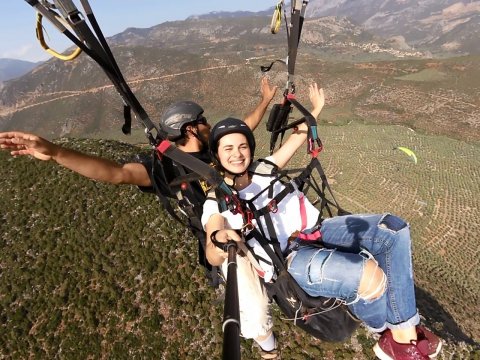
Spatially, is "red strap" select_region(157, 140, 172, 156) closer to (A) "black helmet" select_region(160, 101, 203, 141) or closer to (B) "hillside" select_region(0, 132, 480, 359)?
(A) "black helmet" select_region(160, 101, 203, 141)

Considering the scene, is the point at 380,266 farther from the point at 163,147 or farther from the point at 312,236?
the point at 163,147

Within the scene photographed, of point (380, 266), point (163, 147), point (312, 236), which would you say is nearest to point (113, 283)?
point (312, 236)

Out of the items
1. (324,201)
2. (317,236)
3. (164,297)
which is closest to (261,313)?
(317,236)

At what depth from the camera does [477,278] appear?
103 ft

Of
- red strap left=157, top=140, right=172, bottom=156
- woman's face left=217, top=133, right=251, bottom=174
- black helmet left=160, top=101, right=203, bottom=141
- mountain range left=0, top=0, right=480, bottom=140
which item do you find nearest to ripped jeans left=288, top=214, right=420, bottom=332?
woman's face left=217, top=133, right=251, bottom=174

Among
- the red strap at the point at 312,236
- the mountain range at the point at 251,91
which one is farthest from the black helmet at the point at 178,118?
the mountain range at the point at 251,91

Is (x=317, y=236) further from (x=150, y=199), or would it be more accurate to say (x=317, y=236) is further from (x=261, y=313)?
(x=150, y=199)

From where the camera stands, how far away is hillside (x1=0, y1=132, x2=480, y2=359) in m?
15.0

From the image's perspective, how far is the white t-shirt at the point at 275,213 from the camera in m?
4.48

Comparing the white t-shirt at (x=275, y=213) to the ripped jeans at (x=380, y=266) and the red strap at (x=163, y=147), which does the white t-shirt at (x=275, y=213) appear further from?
the red strap at (x=163, y=147)

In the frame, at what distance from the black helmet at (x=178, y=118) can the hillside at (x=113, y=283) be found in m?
4.64

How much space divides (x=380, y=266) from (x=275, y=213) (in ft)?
5.40

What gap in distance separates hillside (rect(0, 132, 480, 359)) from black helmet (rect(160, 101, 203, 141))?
15.2 ft

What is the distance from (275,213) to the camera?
191 inches
